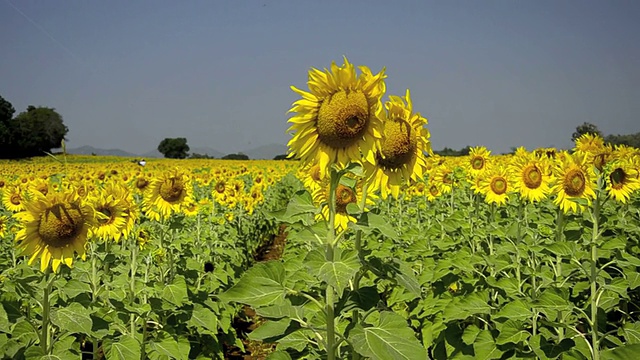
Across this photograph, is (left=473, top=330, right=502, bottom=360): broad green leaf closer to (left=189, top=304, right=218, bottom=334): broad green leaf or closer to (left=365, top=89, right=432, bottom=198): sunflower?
(left=365, top=89, right=432, bottom=198): sunflower

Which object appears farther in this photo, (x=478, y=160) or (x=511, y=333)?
(x=478, y=160)

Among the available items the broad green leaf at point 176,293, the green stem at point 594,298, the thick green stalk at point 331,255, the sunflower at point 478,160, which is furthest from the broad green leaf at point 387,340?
the sunflower at point 478,160

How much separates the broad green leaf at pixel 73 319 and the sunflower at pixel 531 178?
12.5 feet

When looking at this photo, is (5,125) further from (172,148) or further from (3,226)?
(3,226)

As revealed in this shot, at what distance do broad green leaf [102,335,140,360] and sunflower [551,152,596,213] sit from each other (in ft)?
10.5

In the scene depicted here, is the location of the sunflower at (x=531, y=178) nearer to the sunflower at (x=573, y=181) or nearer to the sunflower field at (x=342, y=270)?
the sunflower field at (x=342, y=270)

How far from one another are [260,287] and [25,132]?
156ft

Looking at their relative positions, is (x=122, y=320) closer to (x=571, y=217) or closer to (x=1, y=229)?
(x=1, y=229)

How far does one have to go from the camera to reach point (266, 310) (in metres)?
2.00

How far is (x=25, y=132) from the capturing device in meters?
41.6

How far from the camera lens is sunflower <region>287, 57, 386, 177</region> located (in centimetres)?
190

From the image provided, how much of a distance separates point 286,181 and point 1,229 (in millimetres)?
14553

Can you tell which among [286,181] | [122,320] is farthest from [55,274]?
[286,181]

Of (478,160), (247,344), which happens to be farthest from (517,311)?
(247,344)
